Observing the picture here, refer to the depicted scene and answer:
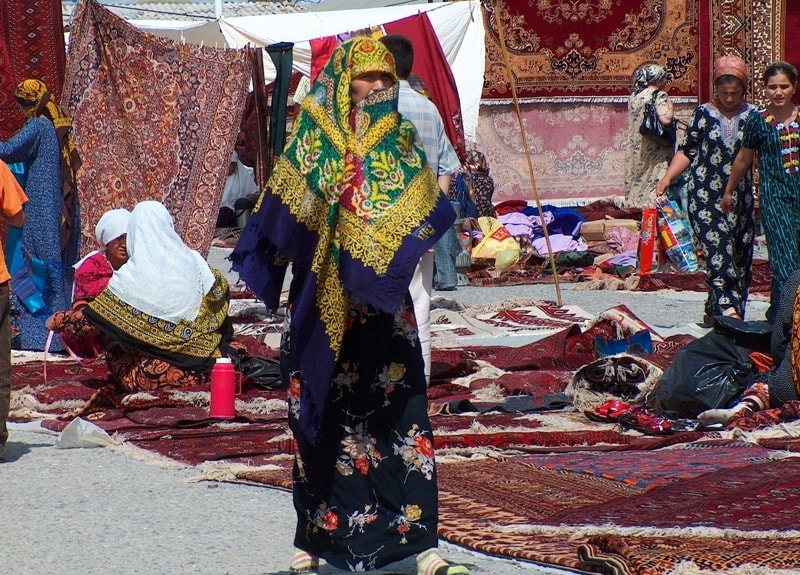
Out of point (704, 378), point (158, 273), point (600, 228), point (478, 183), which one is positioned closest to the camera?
point (704, 378)

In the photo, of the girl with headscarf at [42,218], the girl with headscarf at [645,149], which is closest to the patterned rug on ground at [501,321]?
the girl with headscarf at [42,218]

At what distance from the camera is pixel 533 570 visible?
11.7ft

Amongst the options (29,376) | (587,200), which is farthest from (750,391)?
(587,200)

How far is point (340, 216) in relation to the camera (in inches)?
136

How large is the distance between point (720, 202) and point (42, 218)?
3.88 m

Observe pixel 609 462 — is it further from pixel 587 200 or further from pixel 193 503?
pixel 587 200

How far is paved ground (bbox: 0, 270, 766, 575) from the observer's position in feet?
12.2

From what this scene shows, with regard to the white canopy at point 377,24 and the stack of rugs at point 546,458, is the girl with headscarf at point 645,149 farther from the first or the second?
the stack of rugs at point 546,458

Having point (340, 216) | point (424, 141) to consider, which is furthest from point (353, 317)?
point (424, 141)

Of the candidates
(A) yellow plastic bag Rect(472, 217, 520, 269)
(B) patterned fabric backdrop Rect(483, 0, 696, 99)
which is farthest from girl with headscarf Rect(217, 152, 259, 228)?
(A) yellow plastic bag Rect(472, 217, 520, 269)

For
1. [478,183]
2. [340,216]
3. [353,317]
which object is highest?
[340,216]

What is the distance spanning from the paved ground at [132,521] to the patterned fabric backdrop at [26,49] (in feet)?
11.0

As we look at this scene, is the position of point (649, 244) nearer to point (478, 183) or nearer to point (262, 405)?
point (478, 183)

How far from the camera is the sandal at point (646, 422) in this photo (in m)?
5.30
